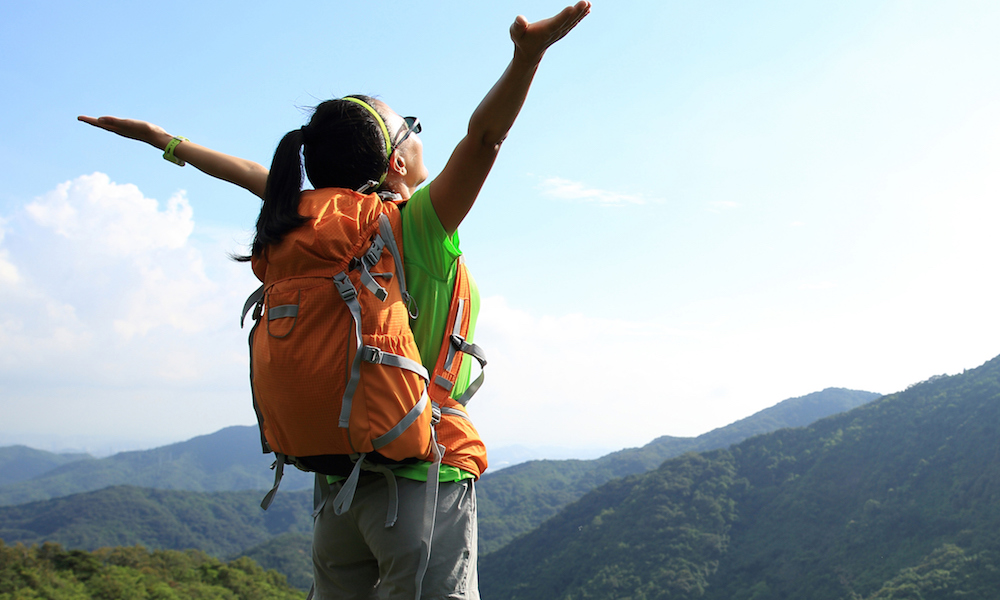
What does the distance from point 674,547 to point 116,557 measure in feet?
162

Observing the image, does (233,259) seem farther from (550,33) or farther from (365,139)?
(550,33)

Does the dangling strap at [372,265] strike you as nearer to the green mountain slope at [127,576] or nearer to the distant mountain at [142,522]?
the green mountain slope at [127,576]

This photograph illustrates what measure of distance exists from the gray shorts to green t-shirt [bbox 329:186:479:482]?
0.22 feet

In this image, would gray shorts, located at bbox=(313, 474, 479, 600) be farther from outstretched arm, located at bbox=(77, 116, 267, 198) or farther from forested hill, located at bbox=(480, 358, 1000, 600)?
forested hill, located at bbox=(480, 358, 1000, 600)

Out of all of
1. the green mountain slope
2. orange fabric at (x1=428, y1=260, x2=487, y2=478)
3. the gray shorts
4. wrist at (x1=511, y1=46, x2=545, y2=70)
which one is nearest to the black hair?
orange fabric at (x1=428, y1=260, x2=487, y2=478)

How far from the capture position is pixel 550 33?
1233 millimetres

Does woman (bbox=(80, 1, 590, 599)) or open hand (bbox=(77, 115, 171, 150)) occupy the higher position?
open hand (bbox=(77, 115, 171, 150))

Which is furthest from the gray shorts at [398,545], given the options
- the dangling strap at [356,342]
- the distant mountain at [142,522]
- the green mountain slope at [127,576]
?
the distant mountain at [142,522]

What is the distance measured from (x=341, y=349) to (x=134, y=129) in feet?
4.71

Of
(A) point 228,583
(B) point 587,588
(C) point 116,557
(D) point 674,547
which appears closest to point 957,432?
(D) point 674,547

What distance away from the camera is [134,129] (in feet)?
7.52

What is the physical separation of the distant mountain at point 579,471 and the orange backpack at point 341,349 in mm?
91346

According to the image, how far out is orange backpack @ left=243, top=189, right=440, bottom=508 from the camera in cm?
143

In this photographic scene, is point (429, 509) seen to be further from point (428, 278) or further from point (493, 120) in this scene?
point (493, 120)
